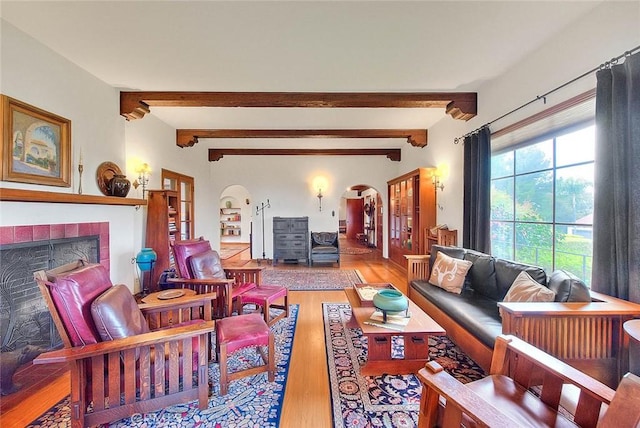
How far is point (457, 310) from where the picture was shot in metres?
2.27

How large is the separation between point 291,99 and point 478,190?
8.62 ft

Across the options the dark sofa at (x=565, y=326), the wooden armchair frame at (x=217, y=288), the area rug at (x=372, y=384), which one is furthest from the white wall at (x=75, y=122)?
the dark sofa at (x=565, y=326)

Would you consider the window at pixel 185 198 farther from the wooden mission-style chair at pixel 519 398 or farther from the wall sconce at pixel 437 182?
the wooden mission-style chair at pixel 519 398

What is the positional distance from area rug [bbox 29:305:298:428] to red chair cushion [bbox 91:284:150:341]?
54 centimetres

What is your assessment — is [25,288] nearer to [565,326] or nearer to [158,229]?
[158,229]

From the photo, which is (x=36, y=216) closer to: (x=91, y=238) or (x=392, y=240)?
(x=91, y=238)

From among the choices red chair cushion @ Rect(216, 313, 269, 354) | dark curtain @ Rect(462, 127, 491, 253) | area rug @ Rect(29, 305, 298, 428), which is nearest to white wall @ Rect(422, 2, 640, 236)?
dark curtain @ Rect(462, 127, 491, 253)

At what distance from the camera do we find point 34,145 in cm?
226

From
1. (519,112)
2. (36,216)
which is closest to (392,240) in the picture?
(519,112)

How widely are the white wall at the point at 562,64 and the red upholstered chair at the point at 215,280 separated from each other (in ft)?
9.72

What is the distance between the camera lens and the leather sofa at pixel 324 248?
5.89 metres

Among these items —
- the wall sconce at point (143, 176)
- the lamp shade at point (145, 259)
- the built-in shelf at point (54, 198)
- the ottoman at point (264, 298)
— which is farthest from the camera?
the wall sconce at point (143, 176)

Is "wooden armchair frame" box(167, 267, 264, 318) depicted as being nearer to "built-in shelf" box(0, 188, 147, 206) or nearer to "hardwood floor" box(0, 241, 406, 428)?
"hardwood floor" box(0, 241, 406, 428)

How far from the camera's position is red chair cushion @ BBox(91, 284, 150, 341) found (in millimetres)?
1399
